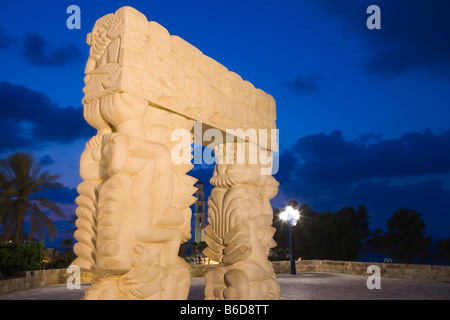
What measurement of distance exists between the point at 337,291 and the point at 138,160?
6071mm

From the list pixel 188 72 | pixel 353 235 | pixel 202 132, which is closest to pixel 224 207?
pixel 202 132

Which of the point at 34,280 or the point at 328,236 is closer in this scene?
the point at 34,280

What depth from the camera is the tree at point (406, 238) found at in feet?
53.7

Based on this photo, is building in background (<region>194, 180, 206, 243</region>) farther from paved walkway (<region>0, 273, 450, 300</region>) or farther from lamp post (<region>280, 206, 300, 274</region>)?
paved walkway (<region>0, 273, 450, 300</region>)

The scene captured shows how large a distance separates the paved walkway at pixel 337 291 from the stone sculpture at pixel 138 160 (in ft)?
11.0

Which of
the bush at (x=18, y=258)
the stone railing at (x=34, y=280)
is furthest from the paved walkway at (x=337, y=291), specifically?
the bush at (x=18, y=258)

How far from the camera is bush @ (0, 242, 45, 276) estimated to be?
835 cm

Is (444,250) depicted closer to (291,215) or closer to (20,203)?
(291,215)

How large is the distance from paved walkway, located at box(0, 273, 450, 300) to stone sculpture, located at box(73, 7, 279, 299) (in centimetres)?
334

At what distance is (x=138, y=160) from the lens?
3016 mm

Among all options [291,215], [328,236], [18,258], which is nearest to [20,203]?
[18,258]
